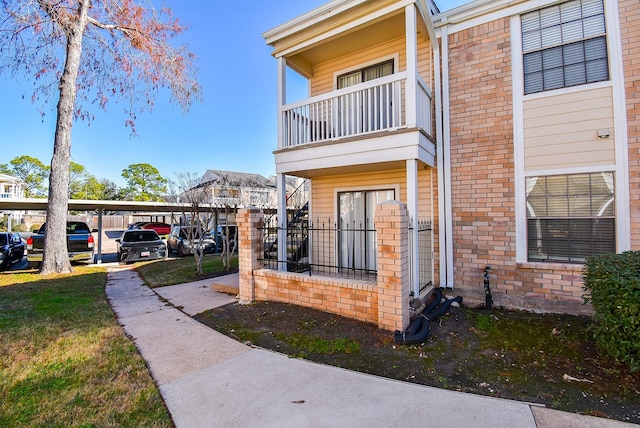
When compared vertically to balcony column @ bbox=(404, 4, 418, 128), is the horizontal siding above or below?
below

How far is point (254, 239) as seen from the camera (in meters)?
6.02

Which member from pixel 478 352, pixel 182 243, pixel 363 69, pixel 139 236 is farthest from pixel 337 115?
pixel 182 243

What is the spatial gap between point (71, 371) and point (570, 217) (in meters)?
7.38

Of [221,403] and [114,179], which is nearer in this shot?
[221,403]

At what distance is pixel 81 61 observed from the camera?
11.6 metres

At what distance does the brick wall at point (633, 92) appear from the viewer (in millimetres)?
4613

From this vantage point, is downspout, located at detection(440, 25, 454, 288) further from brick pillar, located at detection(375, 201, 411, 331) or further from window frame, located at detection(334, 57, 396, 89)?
brick pillar, located at detection(375, 201, 411, 331)

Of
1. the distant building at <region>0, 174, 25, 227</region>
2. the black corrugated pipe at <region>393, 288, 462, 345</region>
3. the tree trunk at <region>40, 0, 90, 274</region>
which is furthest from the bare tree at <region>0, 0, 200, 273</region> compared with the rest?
the distant building at <region>0, 174, 25, 227</region>

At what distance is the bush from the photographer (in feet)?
9.37

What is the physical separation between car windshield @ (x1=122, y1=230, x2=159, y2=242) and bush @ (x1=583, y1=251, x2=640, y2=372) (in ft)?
47.7

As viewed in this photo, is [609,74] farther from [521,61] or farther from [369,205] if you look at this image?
[369,205]

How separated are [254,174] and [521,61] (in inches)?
1414

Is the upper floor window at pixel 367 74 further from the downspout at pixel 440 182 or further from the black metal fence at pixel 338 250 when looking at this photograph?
the black metal fence at pixel 338 250

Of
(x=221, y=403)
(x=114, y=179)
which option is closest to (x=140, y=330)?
(x=221, y=403)
